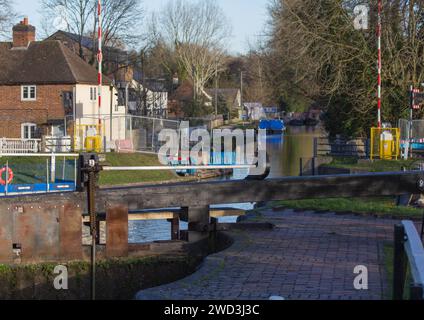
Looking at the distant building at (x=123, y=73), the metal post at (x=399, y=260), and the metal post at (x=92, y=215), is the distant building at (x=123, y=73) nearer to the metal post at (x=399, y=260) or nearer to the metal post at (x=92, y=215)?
the metal post at (x=92, y=215)

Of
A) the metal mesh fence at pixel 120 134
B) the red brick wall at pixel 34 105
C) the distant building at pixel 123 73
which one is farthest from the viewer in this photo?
the distant building at pixel 123 73

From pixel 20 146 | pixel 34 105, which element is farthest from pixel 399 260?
pixel 34 105

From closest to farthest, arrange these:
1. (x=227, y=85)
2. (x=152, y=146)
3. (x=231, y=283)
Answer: (x=231, y=283)
(x=152, y=146)
(x=227, y=85)

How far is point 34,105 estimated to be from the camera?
57.0 metres

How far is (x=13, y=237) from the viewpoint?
1282 centimetres

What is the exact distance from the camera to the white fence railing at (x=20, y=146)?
4584cm

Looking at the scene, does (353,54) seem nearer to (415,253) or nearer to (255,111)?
(415,253)

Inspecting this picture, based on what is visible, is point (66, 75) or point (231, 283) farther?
point (66, 75)

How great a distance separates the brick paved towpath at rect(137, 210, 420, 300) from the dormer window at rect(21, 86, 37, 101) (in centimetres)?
4280

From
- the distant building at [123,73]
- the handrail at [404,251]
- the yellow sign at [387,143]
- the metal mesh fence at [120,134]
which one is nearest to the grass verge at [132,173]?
the metal mesh fence at [120,134]

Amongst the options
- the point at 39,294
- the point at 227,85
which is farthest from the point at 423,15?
the point at 227,85
